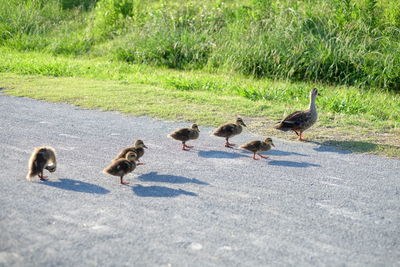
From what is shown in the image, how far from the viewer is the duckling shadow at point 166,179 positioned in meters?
6.86

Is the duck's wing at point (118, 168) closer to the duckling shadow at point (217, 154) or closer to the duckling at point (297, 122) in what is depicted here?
the duckling shadow at point (217, 154)

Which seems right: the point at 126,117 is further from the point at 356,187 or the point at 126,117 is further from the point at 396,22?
the point at 396,22

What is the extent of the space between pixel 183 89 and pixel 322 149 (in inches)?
226

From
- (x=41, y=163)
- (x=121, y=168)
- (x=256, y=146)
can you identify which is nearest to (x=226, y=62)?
(x=256, y=146)

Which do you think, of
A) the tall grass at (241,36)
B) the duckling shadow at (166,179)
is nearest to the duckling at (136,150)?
the duckling shadow at (166,179)

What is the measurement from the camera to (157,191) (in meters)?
6.50

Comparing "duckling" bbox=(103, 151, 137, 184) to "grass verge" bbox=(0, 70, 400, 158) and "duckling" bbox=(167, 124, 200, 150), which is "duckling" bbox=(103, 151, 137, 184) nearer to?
"duckling" bbox=(167, 124, 200, 150)

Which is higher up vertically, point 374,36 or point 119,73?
point 374,36

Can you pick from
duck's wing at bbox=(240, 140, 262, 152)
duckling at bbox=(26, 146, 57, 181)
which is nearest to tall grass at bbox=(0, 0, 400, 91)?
duck's wing at bbox=(240, 140, 262, 152)

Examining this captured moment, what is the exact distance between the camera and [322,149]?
855cm

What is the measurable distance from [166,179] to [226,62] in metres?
9.60

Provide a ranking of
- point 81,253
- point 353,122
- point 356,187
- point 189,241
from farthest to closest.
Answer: point 353,122 → point 356,187 → point 189,241 → point 81,253

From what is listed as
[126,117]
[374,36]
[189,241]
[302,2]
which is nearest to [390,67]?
[374,36]

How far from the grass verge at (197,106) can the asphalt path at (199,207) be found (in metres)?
0.80
